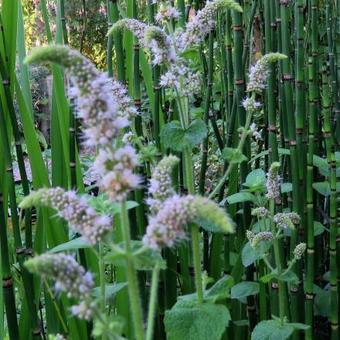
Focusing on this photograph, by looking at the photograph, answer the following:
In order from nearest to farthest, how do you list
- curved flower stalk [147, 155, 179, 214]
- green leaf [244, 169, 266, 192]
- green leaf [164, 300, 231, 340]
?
curved flower stalk [147, 155, 179, 214]
green leaf [164, 300, 231, 340]
green leaf [244, 169, 266, 192]

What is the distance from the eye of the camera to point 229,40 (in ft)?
4.72

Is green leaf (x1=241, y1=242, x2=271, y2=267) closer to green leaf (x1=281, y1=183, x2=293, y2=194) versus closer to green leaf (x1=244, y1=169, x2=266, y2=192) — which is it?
green leaf (x1=244, y1=169, x2=266, y2=192)

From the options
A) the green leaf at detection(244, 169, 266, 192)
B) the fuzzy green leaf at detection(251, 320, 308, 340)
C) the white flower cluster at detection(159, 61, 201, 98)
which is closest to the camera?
the white flower cluster at detection(159, 61, 201, 98)

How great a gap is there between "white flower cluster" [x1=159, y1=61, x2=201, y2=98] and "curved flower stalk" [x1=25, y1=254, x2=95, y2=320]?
424mm

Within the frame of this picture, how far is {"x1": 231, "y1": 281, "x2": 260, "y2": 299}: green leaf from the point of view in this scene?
3.83 ft

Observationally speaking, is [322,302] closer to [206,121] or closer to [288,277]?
[288,277]

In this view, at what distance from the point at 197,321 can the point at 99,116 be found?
0.36 m

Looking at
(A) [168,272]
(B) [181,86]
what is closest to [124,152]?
(B) [181,86]

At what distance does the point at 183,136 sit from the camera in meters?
0.90

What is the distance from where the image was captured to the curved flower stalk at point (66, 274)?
1.62 feet

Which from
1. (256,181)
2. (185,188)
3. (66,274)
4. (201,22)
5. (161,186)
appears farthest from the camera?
(185,188)

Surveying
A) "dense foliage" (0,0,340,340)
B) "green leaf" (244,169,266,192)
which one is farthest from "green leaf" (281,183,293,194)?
"green leaf" (244,169,266,192)

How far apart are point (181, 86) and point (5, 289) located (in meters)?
0.49

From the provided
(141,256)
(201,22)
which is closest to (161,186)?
(141,256)
